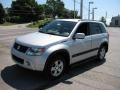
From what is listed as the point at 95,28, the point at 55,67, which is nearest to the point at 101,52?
the point at 95,28

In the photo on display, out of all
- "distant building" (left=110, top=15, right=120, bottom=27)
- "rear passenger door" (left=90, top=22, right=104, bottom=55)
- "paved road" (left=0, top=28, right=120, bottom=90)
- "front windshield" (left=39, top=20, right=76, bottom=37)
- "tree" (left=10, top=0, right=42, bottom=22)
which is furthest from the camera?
"distant building" (left=110, top=15, right=120, bottom=27)

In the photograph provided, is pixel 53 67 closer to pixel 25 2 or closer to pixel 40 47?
pixel 40 47

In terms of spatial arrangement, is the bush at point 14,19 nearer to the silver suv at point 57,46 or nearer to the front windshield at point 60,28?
the silver suv at point 57,46

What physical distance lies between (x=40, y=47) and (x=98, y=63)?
11.7ft

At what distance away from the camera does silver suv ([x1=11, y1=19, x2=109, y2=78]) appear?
227 inches

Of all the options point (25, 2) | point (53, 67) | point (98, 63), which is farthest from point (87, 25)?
point (25, 2)

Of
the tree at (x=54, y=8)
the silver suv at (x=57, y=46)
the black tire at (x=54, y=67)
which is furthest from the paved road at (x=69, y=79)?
the tree at (x=54, y=8)

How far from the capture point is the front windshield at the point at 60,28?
22.5ft

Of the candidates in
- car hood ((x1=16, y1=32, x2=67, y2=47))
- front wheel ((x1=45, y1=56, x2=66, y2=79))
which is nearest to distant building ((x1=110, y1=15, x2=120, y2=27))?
car hood ((x1=16, y1=32, x2=67, y2=47))

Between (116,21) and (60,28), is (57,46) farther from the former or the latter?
(116,21)

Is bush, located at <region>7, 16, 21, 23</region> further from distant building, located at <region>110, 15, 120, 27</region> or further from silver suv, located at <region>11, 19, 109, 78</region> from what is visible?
silver suv, located at <region>11, 19, 109, 78</region>

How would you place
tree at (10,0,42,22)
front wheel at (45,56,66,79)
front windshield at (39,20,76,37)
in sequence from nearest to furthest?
front wheel at (45,56,66,79)
front windshield at (39,20,76,37)
tree at (10,0,42,22)

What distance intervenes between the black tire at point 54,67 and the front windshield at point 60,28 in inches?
34.8

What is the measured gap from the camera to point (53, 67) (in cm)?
613
